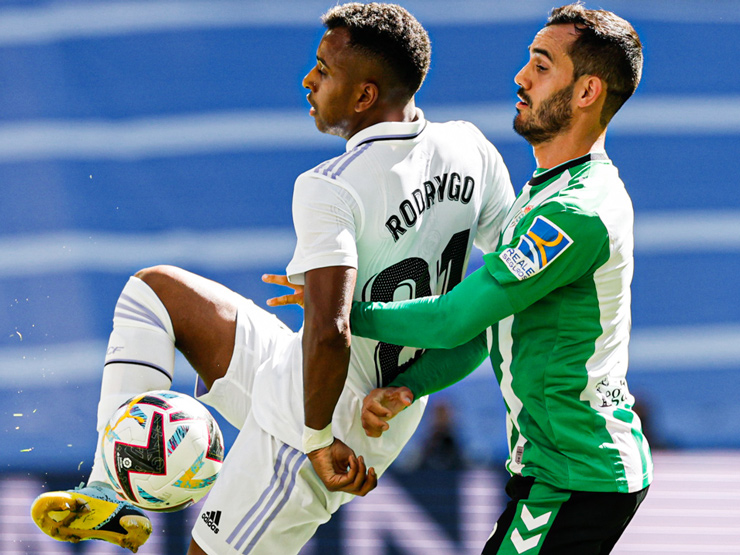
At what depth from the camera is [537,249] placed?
2316 millimetres

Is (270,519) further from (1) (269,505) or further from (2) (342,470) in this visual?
(2) (342,470)

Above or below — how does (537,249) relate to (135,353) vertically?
above

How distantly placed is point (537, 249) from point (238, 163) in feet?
23.3

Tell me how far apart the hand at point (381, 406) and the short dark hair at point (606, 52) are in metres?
0.98

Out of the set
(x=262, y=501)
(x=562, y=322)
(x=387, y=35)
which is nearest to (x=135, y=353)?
(x=262, y=501)

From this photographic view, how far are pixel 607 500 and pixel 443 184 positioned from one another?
3.41 feet

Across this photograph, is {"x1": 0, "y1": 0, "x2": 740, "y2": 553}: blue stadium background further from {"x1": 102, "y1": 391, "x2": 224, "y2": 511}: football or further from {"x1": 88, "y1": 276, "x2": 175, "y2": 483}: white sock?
{"x1": 102, "y1": 391, "x2": 224, "y2": 511}: football

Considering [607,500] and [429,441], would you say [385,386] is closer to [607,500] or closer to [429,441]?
[607,500]

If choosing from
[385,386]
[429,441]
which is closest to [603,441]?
[385,386]

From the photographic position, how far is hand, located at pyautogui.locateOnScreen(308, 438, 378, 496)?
2.59m

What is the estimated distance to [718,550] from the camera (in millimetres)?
6340

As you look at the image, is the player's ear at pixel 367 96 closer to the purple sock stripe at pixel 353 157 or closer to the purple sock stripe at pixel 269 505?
the purple sock stripe at pixel 353 157

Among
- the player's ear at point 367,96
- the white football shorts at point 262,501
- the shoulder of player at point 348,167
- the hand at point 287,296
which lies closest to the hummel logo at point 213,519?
the white football shorts at point 262,501

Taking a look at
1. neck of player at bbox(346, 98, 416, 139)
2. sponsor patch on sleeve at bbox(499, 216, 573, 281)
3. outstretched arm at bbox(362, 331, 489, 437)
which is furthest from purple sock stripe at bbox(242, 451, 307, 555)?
neck of player at bbox(346, 98, 416, 139)
